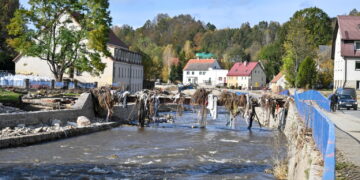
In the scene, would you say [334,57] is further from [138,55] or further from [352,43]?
[138,55]

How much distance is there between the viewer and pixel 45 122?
26984mm

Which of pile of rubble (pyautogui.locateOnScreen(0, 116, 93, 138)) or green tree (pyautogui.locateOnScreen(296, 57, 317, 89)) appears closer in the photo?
pile of rubble (pyautogui.locateOnScreen(0, 116, 93, 138))

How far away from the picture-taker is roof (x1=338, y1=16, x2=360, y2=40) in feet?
195

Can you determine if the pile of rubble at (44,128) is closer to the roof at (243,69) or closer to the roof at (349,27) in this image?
the roof at (349,27)

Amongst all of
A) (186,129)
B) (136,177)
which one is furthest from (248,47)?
(136,177)

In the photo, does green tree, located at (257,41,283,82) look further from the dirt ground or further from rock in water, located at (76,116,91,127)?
the dirt ground

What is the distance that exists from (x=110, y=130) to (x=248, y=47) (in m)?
151

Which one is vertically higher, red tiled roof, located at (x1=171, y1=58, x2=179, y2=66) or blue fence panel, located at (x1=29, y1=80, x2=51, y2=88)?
red tiled roof, located at (x1=171, y1=58, x2=179, y2=66)

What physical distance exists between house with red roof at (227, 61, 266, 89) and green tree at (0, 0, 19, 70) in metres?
52.4

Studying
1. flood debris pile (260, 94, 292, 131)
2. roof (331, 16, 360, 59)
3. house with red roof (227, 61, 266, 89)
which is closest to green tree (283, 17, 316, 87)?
roof (331, 16, 360, 59)

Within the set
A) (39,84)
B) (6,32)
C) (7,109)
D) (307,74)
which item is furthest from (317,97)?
(6,32)

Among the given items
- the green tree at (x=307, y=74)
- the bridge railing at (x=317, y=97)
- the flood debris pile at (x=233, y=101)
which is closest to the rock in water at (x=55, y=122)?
the flood debris pile at (x=233, y=101)

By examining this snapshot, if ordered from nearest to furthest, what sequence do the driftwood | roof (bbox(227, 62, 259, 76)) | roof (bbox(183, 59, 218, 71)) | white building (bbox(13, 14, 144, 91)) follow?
1. the driftwood
2. white building (bbox(13, 14, 144, 91))
3. roof (bbox(227, 62, 259, 76))
4. roof (bbox(183, 59, 218, 71))

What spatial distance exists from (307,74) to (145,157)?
168 feet
